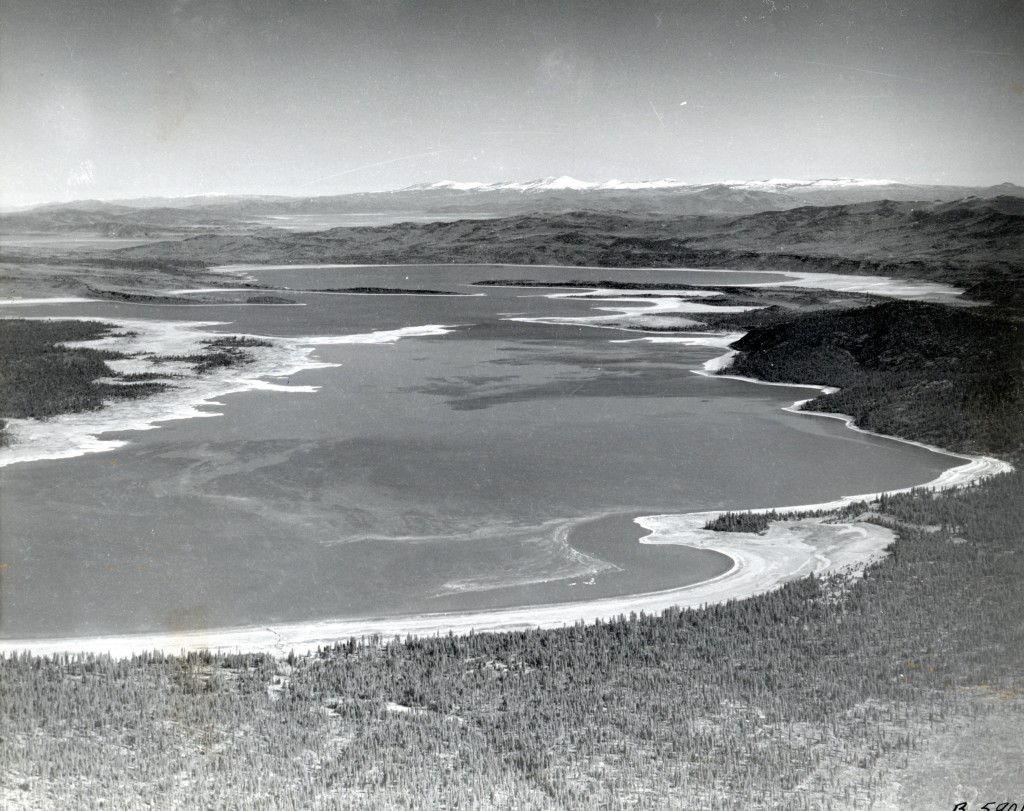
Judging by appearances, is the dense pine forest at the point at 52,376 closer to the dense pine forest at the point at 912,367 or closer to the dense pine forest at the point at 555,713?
the dense pine forest at the point at 555,713

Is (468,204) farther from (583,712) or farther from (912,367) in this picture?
(583,712)

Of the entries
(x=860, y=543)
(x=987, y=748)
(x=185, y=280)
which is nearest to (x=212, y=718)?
(x=987, y=748)

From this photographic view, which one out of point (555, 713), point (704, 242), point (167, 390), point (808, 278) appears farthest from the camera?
point (704, 242)

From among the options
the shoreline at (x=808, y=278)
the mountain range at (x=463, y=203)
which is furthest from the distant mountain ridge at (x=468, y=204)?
the shoreline at (x=808, y=278)

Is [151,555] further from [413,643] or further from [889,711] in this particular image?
[889,711]

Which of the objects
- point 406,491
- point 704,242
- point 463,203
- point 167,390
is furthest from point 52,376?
point 463,203

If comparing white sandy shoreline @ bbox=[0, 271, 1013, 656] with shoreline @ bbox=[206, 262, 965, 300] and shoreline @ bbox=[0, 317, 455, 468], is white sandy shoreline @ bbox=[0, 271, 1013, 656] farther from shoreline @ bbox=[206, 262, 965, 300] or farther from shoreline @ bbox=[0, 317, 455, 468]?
shoreline @ bbox=[206, 262, 965, 300]
